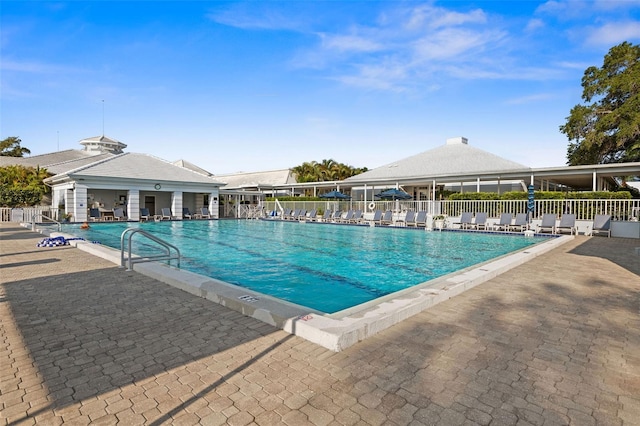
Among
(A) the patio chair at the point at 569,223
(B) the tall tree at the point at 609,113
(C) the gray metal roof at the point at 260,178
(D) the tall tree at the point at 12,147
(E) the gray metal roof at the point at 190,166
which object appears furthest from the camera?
(D) the tall tree at the point at 12,147

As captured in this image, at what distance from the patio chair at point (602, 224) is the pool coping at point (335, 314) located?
11.9m

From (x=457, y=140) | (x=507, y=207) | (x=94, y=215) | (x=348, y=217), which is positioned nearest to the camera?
(x=507, y=207)

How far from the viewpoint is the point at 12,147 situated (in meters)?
48.0

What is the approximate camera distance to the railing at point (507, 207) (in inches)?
617

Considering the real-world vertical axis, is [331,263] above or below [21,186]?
below

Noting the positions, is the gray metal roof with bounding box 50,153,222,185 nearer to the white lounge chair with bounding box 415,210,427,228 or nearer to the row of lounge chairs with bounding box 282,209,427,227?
the row of lounge chairs with bounding box 282,209,427,227

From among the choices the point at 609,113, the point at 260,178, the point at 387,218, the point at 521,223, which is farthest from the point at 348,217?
the point at 609,113

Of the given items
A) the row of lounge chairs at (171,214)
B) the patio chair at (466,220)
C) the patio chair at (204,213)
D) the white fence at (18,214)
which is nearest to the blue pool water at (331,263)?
the patio chair at (466,220)

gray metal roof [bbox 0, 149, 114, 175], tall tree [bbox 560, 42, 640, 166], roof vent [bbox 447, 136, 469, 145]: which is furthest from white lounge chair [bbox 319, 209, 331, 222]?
gray metal roof [bbox 0, 149, 114, 175]

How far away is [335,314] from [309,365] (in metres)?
1.07

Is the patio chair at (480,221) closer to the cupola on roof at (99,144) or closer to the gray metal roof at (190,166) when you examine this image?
the gray metal roof at (190,166)

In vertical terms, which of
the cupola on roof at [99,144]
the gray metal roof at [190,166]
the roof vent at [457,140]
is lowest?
the gray metal roof at [190,166]

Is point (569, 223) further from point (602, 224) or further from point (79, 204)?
point (79, 204)

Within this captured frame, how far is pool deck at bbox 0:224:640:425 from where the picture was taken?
2234 millimetres
